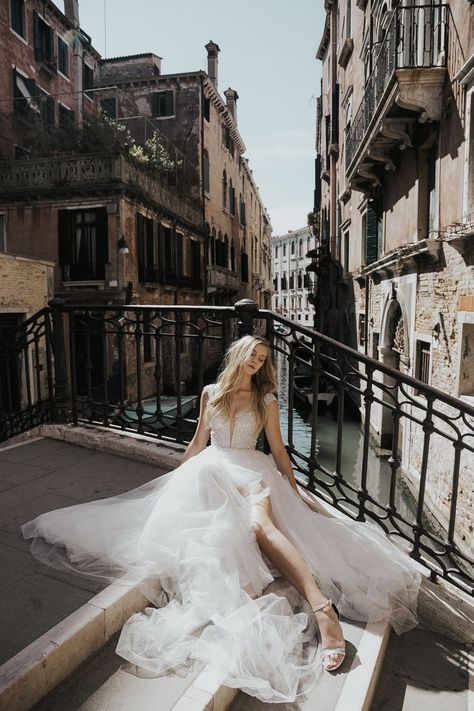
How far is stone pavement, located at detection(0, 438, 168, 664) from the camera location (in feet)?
6.26

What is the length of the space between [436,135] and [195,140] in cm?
1584

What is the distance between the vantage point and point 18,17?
709 inches

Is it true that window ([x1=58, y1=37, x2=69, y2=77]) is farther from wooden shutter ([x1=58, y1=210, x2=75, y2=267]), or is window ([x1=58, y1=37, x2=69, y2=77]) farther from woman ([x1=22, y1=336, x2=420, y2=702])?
woman ([x1=22, y1=336, x2=420, y2=702])

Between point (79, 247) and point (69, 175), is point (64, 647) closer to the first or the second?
point (79, 247)

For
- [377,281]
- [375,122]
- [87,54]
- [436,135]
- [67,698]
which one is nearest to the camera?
[67,698]

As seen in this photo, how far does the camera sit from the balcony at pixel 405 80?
7.99m

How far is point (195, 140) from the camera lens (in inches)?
877

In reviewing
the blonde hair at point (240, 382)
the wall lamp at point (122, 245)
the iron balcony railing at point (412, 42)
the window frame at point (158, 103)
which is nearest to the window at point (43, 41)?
the window frame at point (158, 103)

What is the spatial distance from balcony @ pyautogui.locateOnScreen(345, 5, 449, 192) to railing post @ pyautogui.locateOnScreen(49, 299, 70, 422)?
21.4 feet

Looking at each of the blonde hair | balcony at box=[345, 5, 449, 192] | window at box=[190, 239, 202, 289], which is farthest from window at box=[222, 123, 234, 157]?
the blonde hair

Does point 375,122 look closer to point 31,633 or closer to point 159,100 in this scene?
point 31,633

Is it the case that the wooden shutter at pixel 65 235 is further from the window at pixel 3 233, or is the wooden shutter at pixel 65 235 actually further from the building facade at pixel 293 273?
the building facade at pixel 293 273

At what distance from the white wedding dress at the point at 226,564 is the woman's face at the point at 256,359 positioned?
0.26 m

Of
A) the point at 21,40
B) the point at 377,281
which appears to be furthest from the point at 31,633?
the point at 21,40
